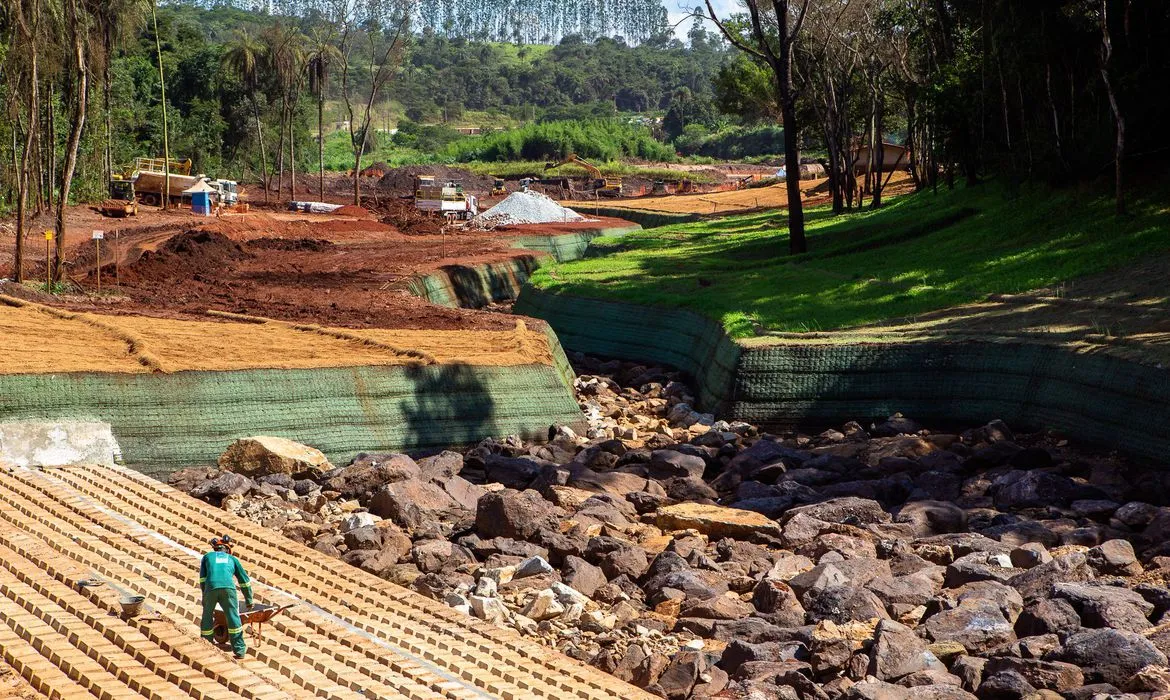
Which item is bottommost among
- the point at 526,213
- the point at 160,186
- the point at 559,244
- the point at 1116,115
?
the point at 559,244

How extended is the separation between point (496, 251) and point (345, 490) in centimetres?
2560

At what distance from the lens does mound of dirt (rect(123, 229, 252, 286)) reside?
1239 inches

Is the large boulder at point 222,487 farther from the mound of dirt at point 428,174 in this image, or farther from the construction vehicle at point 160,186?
the mound of dirt at point 428,174

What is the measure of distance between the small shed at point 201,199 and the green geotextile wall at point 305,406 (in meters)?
33.7

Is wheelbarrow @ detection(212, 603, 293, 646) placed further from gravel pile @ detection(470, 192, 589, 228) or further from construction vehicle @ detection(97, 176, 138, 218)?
gravel pile @ detection(470, 192, 589, 228)

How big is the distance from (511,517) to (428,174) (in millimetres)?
70249

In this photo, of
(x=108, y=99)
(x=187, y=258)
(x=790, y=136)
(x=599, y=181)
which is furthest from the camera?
(x=599, y=181)

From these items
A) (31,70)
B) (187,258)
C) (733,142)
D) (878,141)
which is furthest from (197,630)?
(733,142)

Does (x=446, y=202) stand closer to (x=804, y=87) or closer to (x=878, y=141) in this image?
(x=804, y=87)

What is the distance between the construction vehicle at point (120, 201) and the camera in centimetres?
4812

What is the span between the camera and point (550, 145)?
10956 cm

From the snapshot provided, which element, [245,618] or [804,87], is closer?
[245,618]

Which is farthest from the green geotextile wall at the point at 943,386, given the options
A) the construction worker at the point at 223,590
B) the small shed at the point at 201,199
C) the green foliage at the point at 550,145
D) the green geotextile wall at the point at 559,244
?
the green foliage at the point at 550,145

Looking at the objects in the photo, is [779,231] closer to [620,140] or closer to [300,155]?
[300,155]
